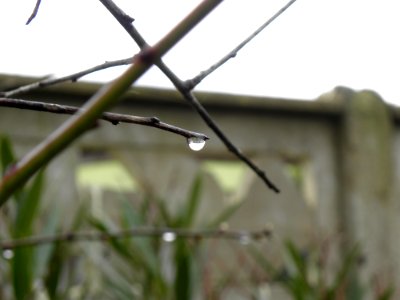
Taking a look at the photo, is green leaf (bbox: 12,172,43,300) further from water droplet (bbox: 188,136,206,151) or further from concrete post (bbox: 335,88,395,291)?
concrete post (bbox: 335,88,395,291)

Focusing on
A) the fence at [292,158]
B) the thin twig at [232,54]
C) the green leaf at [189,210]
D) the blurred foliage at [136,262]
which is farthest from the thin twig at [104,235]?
the fence at [292,158]

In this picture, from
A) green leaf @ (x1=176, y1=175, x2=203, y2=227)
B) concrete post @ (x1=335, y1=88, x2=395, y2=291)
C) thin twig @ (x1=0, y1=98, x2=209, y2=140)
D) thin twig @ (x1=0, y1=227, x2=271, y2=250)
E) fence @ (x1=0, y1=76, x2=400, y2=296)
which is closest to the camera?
thin twig @ (x1=0, y1=98, x2=209, y2=140)

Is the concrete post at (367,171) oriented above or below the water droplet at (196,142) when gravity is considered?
above

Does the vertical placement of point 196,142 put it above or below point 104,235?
below

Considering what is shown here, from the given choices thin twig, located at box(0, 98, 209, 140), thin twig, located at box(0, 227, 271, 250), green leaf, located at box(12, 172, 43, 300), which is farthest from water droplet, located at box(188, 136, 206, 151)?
green leaf, located at box(12, 172, 43, 300)

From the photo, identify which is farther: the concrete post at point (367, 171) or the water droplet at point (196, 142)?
the concrete post at point (367, 171)

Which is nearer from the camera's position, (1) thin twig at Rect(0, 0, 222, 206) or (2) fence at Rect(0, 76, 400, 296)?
(1) thin twig at Rect(0, 0, 222, 206)

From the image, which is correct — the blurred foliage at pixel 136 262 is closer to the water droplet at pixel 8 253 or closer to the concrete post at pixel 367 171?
the water droplet at pixel 8 253

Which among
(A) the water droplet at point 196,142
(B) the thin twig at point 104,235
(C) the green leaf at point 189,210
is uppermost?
(C) the green leaf at point 189,210

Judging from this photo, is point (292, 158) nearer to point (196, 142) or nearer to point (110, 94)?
point (196, 142)

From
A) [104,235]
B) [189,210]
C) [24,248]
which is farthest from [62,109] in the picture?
[189,210]
